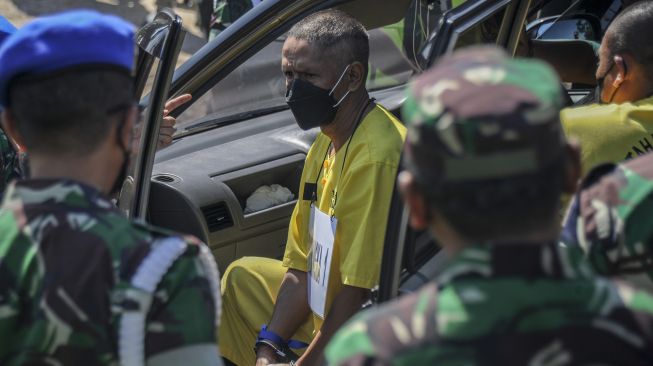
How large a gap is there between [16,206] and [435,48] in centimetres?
163

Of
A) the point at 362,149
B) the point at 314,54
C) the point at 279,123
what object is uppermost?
the point at 314,54

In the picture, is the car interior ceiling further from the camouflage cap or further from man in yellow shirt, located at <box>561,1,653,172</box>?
the camouflage cap

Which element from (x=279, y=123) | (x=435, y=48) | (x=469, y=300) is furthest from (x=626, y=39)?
(x=279, y=123)

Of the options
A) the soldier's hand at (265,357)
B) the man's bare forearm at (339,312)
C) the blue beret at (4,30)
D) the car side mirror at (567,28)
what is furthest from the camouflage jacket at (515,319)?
the car side mirror at (567,28)

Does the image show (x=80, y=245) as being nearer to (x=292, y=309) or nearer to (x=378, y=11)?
(x=292, y=309)

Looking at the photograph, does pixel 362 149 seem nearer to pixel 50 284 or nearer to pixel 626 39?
pixel 626 39

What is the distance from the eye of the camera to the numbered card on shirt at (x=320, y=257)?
323 cm

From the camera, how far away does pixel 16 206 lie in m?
1.81

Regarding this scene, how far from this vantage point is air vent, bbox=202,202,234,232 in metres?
4.19

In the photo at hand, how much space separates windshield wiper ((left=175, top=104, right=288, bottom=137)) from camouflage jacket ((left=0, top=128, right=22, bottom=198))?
1556mm

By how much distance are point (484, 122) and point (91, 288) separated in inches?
28.7

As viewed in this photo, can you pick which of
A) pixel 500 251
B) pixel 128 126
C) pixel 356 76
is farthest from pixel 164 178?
pixel 500 251

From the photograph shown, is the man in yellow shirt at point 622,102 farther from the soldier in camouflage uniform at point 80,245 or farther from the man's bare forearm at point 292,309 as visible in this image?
the soldier in camouflage uniform at point 80,245

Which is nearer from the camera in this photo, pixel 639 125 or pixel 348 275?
pixel 639 125
